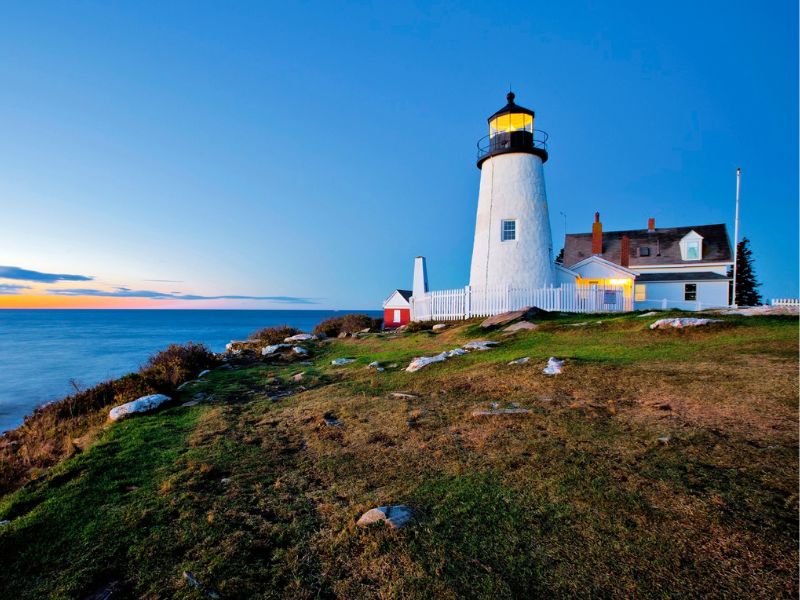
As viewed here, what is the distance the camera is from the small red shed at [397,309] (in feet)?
95.7

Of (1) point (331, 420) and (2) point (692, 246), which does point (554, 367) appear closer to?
(1) point (331, 420)

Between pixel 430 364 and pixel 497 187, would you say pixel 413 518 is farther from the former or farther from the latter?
pixel 497 187

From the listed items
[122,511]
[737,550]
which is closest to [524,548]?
[737,550]

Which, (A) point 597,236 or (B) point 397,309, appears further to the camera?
(A) point 597,236

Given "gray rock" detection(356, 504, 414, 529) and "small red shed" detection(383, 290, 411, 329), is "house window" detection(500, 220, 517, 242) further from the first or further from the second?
"gray rock" detection(356, 504, 414, 529)

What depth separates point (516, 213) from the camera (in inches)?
798

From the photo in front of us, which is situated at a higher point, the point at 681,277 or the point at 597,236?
the point at 597,236

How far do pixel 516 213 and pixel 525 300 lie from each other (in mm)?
4484

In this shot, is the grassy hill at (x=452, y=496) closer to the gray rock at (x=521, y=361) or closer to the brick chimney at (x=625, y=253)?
the gray rock at (x=521, y=361)

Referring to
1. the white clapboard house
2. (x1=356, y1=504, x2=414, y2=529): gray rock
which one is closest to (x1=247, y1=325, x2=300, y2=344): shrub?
the white clapboard house

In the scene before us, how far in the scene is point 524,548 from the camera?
3055mm

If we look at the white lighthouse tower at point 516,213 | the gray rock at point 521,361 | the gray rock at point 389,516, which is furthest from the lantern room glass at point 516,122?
the gray rock at point 389,516

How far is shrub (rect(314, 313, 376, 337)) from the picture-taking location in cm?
2415

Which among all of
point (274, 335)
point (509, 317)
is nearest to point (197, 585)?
point (509, 317)
